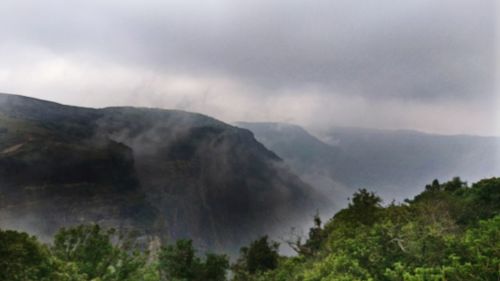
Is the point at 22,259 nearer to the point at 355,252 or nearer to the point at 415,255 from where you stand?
the point at 355,252

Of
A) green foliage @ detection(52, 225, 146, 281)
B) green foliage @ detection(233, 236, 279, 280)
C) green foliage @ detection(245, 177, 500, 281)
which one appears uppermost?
green foliage @ detection(245, 177, 500, 281)

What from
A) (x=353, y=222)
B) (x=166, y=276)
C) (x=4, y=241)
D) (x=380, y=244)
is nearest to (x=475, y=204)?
(x=353, y=222)

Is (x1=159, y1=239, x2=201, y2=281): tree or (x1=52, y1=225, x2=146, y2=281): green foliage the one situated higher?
(x1=52, y1=225, x2=146, y2=281): green foliage

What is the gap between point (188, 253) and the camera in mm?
79188

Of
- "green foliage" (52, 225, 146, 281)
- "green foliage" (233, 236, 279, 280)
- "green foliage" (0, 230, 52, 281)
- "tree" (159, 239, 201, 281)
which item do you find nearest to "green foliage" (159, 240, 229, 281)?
"tree" (159, 239, 201, 281)

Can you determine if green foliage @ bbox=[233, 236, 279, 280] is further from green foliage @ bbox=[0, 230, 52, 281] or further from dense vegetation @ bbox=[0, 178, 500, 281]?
green foliage @ bbox=[0, 230, 52, 281]

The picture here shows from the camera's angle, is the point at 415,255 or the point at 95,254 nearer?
the point at 415,255

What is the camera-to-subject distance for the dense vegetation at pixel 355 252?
27586 mm

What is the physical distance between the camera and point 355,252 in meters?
33.0

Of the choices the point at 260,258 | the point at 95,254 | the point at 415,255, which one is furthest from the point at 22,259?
the point at 260,258

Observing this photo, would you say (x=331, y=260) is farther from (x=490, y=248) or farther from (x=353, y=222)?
(x=353, y=222)

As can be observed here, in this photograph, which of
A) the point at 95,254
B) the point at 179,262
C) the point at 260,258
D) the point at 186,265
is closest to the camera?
the point at 95,254

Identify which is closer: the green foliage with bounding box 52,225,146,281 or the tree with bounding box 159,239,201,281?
the green foliage with bounding box 52,225,146,281

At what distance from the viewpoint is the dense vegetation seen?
2759cm
